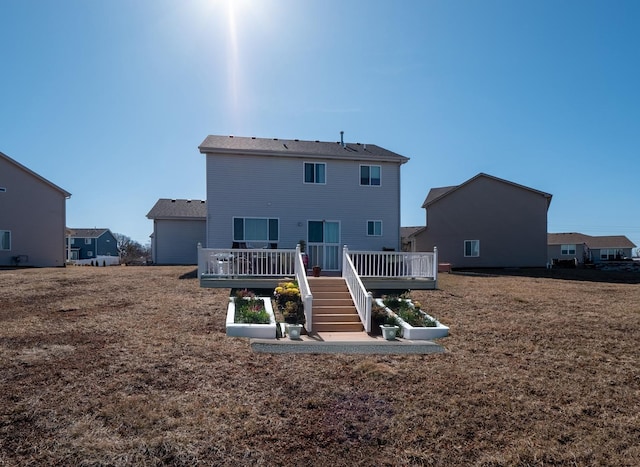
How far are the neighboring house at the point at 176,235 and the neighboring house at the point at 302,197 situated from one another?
827 centimetres

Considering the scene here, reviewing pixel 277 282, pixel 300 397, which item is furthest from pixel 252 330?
pixel 277 282

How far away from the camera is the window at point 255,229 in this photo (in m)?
17.0

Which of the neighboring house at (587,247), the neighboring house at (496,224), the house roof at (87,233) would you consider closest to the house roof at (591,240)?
the neighboring house at (587,247)

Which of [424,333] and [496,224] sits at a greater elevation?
[496,224]

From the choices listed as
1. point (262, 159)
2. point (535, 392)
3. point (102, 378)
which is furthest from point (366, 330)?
point (262, 159)

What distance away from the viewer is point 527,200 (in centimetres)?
2703

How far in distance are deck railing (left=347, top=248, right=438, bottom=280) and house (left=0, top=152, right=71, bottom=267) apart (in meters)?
17.7

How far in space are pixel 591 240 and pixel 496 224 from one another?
35967 millimetres

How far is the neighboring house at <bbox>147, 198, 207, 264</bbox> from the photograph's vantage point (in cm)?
2498

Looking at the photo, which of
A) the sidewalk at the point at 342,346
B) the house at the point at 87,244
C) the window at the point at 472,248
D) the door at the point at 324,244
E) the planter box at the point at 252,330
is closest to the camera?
the sidewalk at the point at 342,346

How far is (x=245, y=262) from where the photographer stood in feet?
40.9

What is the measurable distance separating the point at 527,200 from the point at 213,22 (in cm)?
2387

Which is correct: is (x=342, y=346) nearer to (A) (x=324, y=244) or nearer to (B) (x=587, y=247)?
(A) (x=324, y=244)

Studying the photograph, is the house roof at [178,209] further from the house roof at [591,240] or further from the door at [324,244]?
the house roof at [591,240]
